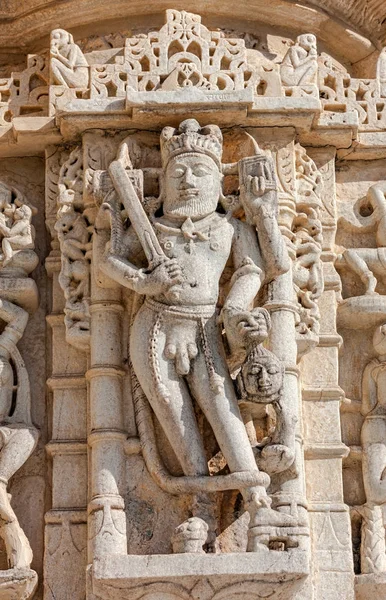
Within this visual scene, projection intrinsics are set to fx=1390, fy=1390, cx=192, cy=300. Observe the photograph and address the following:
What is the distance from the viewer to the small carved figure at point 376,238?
357 inches

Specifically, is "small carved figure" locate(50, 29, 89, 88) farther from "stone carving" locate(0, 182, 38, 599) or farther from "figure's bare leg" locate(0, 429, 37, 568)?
"figure's bare leg" locate(0, 429, 37, 568)

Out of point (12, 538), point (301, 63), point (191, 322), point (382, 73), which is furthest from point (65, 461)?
point (382, 73)

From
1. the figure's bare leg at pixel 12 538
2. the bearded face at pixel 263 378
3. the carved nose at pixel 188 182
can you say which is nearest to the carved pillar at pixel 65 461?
the figure's bare leg at pixel 12 538

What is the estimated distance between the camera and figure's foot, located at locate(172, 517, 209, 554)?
25.8ft

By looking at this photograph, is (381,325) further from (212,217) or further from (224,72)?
(224,72)

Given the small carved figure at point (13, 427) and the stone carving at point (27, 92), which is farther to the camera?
the stone carving at point (27, 92)

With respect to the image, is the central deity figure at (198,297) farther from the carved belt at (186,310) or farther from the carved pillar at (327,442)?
the carved pillar at (327,442)

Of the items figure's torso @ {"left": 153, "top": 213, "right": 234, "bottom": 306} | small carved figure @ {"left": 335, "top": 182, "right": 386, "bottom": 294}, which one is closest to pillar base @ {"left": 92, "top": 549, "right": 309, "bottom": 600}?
figure's torso @ {"left": 153, "top": 213, "right": 234, "bottom": 306}

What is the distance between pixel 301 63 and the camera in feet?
30.1

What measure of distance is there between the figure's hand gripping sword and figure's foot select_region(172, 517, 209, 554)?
1332mm

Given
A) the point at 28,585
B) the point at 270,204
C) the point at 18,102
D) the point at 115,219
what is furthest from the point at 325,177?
the point at 28,585

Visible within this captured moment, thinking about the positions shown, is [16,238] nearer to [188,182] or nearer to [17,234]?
[17,234]

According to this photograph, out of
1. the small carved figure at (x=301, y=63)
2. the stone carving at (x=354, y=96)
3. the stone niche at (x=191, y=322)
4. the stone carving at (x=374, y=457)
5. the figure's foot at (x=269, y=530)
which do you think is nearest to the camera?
the figure's foot at (x=269, y=530)

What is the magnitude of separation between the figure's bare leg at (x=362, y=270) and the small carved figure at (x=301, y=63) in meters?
1.18
